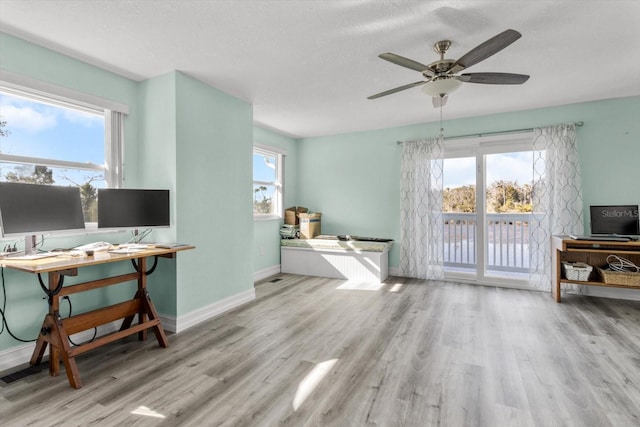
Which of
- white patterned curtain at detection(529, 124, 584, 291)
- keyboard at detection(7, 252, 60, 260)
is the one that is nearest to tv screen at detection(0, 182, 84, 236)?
keyboard at detection(7, 252, 60, 260)

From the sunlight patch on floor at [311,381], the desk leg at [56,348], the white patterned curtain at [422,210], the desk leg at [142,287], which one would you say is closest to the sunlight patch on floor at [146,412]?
the desk leg at [56,348]

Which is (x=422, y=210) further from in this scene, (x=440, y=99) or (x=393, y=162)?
(x=440, y=99)

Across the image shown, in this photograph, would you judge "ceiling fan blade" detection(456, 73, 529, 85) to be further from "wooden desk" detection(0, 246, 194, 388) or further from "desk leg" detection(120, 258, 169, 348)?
"desk leg" detection(120, 258, 169, 348)

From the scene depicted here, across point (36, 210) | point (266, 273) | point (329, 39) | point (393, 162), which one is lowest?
point (266, 273)

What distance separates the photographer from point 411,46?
241cm

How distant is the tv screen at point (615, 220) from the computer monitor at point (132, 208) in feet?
15.5

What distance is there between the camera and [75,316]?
7.18ft

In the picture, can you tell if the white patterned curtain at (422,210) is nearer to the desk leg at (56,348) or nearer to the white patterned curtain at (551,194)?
the white patterned curtain at (551,194)

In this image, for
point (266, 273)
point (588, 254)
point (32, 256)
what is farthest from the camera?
point (266, 273)

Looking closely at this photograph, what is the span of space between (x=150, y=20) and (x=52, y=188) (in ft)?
4.60

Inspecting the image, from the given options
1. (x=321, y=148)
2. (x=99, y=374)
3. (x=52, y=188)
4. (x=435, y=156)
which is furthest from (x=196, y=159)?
(x=435, y=156)

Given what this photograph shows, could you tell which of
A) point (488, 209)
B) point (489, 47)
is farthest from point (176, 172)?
point (488, 209)

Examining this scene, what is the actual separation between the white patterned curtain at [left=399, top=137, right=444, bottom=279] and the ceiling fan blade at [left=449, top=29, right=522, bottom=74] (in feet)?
8.03

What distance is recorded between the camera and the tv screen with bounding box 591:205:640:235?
3459 millimetres
